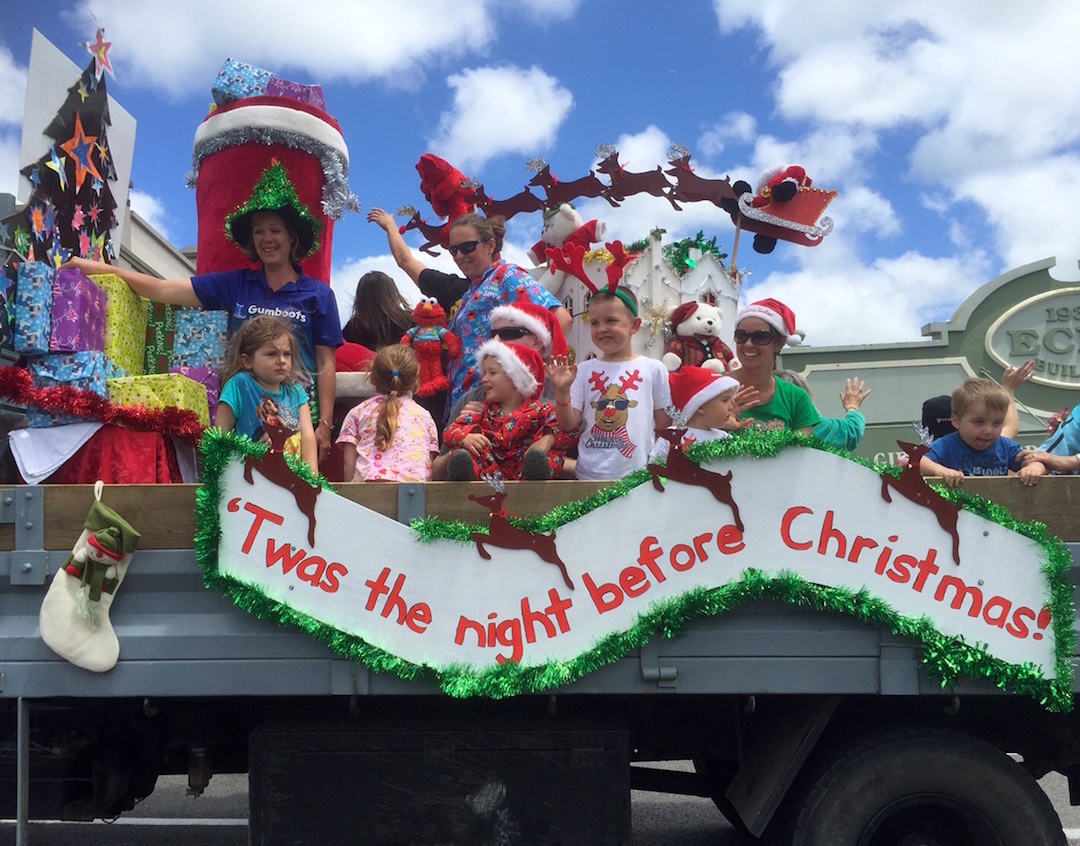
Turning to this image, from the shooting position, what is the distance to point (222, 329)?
411cm

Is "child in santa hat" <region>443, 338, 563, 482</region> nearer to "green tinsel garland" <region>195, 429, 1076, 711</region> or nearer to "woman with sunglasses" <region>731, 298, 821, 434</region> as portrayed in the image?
"woman with sunglasses" <region>731, 298, 821, 434</region>

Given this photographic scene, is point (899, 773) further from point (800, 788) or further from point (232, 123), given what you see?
point (232, 123)

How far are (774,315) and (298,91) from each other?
9.06 ft

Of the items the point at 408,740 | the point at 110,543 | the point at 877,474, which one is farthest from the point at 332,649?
the point at 877,474

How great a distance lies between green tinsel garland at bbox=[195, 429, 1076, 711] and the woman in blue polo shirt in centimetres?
151

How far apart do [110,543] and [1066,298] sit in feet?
59.1

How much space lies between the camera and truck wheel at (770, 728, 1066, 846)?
2.86 metres

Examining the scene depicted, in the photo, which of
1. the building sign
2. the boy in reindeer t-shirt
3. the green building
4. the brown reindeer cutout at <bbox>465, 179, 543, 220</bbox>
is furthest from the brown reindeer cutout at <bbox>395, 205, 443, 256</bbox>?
the building sign

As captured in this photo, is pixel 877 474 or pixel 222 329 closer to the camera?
pixel 877 474

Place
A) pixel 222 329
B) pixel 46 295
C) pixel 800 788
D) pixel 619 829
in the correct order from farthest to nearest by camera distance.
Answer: pixel 222 329
pixel 46 295
pixel 800 788
pixel 619 829

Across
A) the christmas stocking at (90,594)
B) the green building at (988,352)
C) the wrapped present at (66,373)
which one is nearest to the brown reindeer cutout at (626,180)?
the wrapped present at (66,373)

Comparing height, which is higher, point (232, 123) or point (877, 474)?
point (232, 123)

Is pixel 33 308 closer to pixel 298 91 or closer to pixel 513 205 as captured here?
pixel 298 91

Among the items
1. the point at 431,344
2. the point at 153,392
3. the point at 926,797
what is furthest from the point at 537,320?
the point at 926,797
